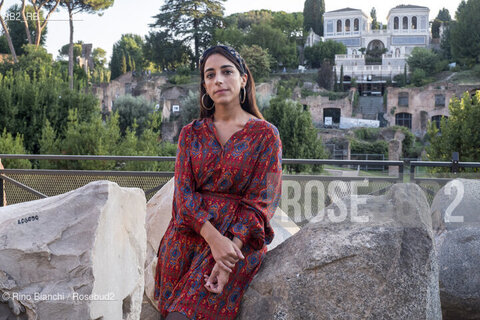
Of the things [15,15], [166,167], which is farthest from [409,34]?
[166,167]

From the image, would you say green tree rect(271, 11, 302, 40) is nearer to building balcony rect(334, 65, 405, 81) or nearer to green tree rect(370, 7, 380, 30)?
building balcony rect(334, 65, 405, 81)

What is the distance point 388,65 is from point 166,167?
4070 cm

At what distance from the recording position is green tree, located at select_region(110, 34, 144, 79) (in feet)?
144

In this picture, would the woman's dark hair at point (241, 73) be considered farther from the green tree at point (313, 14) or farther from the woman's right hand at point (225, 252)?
the green tree at point (313, 14)

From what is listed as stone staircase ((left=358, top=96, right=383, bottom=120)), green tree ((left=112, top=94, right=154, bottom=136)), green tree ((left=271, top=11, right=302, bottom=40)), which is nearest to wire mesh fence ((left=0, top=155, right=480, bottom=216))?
green tree ((left=112, top=94, right=154, bottom=136))

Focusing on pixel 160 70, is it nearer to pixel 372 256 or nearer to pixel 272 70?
pixel 272 70

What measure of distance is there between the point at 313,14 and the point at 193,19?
1951 centimetres

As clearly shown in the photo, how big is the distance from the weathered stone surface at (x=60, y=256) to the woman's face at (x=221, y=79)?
52 centimetres

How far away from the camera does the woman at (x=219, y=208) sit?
5.51 feet

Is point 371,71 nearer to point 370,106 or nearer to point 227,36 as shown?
point 370,106

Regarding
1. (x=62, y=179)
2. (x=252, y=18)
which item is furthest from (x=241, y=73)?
(x=252, y=18)

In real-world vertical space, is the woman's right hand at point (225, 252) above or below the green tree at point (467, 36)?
below

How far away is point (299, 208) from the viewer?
426cm

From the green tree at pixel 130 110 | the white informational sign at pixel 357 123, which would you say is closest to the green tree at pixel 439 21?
the white informational sign at pixel 357 123
